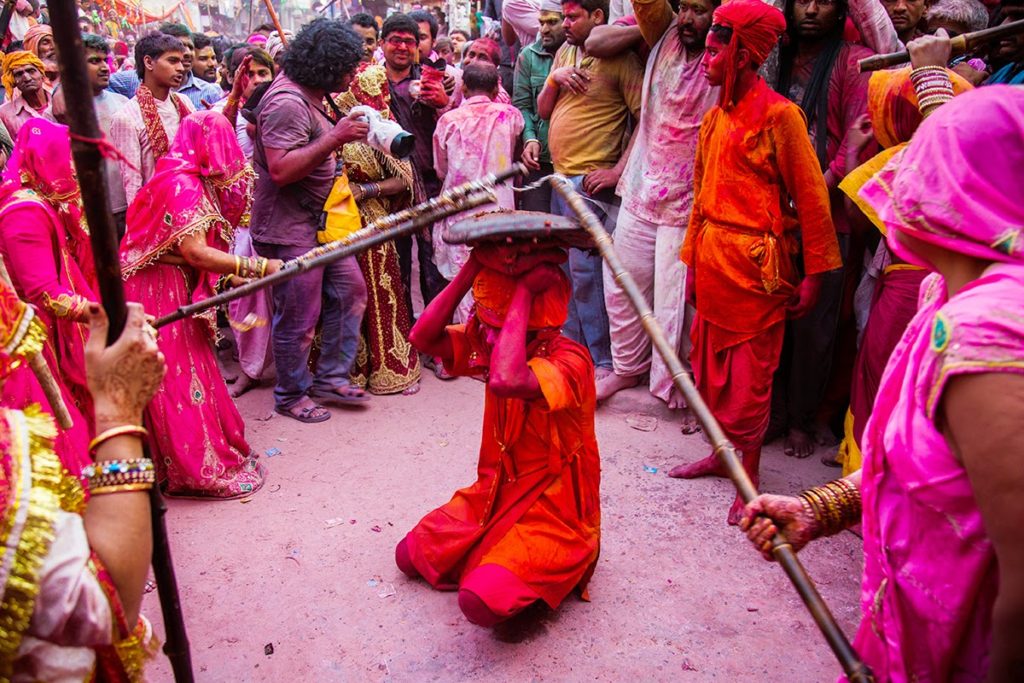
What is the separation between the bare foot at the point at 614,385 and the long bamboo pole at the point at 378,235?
9.65 ft

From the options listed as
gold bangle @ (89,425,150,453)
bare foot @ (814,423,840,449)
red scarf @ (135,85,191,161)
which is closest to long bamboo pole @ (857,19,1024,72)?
bare foot @ (814,423,840,449)

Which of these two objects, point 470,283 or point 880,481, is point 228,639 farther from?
point 880,481

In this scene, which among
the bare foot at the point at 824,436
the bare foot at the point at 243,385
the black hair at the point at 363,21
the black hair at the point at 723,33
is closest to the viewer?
the black hair at the point at 723,33

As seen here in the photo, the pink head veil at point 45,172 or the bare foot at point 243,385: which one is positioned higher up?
the pink head veil at point 45,172

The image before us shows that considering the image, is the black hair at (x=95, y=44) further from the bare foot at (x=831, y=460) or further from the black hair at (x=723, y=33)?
the bare foot at (x=831, y=460)

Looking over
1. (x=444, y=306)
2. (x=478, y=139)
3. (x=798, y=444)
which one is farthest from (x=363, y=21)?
(x=798, y=444)

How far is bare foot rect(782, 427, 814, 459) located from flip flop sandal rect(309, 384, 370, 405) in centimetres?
295

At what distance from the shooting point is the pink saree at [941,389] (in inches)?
52.1

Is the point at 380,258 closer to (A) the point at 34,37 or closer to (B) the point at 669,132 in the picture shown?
(B) the point at 669,132

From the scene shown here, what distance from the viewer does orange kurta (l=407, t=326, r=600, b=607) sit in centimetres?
294

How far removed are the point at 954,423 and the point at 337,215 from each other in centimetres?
451

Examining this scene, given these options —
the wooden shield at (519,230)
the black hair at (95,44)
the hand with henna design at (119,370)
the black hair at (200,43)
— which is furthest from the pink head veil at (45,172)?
the black hair at (200,43)

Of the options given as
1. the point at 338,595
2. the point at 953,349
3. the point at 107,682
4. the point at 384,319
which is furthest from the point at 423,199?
the point at 953,349

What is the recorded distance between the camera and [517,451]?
3.16m
